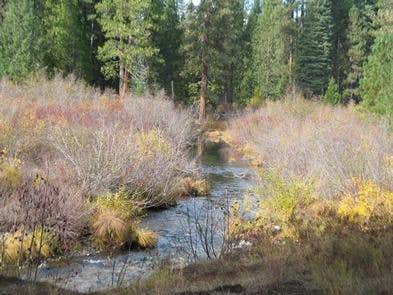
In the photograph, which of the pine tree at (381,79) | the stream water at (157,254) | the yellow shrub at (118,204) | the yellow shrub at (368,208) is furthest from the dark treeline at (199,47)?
the yellow shrub at (118,204)

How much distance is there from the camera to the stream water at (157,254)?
9500mm

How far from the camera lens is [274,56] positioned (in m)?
51.8

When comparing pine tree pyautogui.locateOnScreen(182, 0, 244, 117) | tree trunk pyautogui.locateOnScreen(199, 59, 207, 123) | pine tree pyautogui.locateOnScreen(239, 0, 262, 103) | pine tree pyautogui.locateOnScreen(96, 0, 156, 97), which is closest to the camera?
pine tree pyautogui.locateOnScreen(96, 0, 156, 97)

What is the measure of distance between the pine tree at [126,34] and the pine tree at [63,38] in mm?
2831

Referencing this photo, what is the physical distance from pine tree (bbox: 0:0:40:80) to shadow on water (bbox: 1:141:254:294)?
18.8m

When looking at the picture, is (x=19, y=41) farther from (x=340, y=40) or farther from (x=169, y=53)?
(x=340, y=40)

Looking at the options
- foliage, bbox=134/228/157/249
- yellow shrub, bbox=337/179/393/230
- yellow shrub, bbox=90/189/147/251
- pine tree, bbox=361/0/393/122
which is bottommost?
foliage, bbox=134/228/157/249

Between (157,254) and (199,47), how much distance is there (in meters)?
34.7

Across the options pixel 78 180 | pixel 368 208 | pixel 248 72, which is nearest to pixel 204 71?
pixel 248 72

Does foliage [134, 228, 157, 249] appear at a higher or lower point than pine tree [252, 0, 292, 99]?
lower

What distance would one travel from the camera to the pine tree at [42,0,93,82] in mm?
40719

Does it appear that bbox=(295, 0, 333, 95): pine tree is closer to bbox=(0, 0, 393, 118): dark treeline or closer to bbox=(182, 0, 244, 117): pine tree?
bbox=(0, 0, 393, 118): dark treeline

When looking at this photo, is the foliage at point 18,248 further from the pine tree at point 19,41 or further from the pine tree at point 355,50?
the pine tree at point 355,50

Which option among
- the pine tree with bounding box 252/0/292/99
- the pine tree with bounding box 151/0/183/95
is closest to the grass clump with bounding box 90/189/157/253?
the pine tree with bounding box 252/0/292/99
